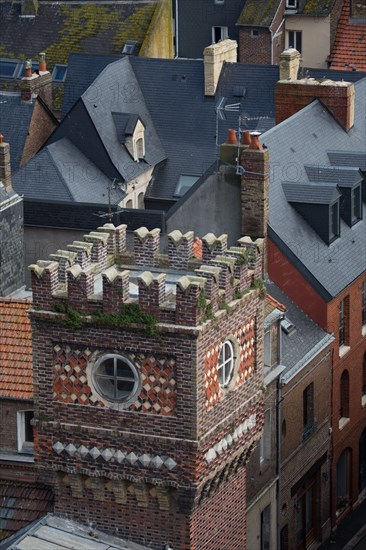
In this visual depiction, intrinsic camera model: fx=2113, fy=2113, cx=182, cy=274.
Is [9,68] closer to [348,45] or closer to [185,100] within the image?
[185,100]

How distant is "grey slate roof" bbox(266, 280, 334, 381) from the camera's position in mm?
78500

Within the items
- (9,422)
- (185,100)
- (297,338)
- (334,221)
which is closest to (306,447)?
→ (297,338)

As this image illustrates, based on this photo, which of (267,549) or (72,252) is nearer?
(72,252)

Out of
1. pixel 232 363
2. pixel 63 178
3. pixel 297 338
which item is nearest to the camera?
pixel 232 363

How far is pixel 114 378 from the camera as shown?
59719 mm

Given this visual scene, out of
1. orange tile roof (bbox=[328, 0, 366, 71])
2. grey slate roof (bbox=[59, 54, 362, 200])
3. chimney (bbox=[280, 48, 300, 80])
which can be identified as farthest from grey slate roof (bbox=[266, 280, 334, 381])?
orange tile roof (bbox=[328, 0, 366, 71])

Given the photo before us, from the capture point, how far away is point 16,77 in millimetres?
118812

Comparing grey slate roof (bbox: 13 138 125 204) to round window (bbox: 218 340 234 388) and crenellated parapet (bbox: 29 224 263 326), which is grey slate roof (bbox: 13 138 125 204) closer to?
crenellated parapet (bbox: 29 224 263 326)

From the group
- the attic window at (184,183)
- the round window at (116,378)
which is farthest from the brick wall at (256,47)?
the round window at (116,378)

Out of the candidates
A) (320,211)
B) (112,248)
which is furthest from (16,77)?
(112,248)

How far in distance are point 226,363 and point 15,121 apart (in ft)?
159

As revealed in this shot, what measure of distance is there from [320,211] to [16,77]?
1534 inches

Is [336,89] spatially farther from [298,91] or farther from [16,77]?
[16,77]

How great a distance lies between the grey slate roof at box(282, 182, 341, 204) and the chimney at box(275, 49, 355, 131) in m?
8.54
